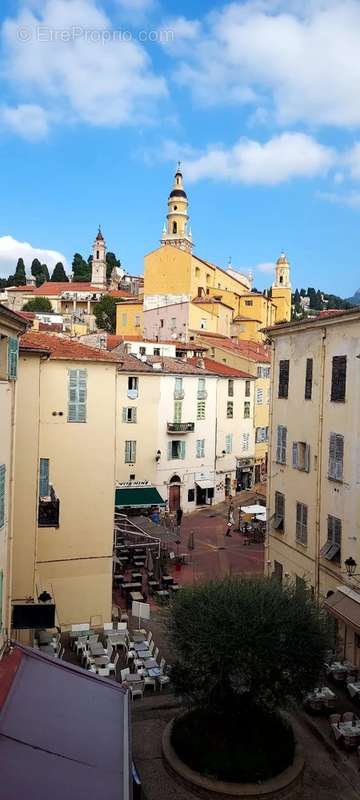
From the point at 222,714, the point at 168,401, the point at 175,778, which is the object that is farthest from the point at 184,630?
the point at 168,401

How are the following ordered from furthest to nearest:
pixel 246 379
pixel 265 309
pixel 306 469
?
pixel 265 309, pixel 246 379, pixel 306 469

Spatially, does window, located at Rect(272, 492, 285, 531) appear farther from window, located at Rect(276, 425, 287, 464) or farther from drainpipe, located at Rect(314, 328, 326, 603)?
drainpipe, located at Rect(314, 328, 326, 603)

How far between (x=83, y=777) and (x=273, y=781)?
186 inches

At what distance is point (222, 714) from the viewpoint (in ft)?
45.0

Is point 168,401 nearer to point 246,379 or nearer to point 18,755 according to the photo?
point 246,379

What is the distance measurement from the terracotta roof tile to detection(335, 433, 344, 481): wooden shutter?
27.0ft

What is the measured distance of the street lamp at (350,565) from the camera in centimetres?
1840

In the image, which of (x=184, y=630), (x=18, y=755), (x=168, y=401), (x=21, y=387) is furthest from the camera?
(x=168, y=401)

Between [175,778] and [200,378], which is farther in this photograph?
[200,378]

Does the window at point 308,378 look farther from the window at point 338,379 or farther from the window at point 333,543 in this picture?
the window at point 333,543

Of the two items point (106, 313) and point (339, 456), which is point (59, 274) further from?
point (339, 456)

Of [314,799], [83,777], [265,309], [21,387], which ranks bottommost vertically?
[314,799]

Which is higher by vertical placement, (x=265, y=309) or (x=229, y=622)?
(x=265, y=309)

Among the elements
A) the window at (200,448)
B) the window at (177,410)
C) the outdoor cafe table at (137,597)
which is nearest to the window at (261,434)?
the window at (200,448)
